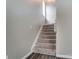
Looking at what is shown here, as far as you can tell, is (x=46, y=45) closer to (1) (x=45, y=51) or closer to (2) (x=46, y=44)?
(2) (x=46, y=44)

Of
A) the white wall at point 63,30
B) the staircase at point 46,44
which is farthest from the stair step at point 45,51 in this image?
the white wall at point 63,30

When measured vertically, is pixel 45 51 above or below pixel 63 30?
below

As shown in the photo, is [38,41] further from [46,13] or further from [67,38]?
[46,13]

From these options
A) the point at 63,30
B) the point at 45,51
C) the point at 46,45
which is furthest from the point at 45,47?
the point at 63,30

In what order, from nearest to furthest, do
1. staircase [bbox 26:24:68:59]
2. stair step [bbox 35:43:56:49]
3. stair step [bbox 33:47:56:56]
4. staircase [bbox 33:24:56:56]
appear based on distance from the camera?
staircase [bbox 26:24:68:59] < stair step [bbox 33:47:56:56] < staircase [bbox 33:24:56:56] < stair step [bbox 35:43:56:49]

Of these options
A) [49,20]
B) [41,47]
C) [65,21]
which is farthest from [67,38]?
[49,20]

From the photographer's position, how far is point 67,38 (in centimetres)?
350

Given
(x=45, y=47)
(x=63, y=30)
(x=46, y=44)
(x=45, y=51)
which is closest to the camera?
(x=63, y=30)

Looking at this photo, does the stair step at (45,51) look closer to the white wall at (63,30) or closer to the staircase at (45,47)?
the staircase at (45,47)

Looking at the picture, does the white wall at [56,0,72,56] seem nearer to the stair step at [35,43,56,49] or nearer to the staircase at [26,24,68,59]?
the staircase at [26,24,68,59]

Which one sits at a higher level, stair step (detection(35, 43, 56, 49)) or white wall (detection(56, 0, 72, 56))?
white wall (detection(56, 0, 72, 56))

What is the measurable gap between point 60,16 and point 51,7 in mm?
4655

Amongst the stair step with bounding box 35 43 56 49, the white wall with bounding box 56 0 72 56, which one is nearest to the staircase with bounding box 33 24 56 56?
the stair step with bounding box 35 43 56 49

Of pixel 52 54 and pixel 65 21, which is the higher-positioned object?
pixel 65 21
